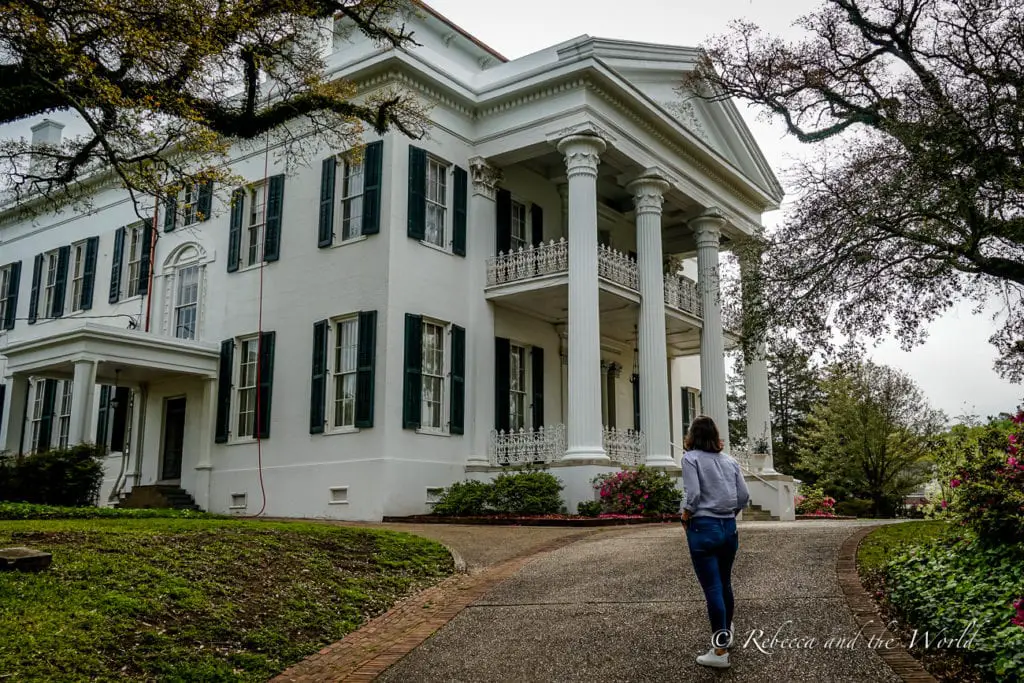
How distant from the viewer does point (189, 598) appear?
25.4 feet

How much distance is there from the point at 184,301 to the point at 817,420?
25.2 metres

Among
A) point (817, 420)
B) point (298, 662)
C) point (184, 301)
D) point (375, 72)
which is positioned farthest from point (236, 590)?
point (817, 420)

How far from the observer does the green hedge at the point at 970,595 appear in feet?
19.7

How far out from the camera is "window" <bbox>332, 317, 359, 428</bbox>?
18.7m

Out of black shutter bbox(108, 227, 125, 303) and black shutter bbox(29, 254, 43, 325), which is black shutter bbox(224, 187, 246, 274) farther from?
black shutter bbox(29, 254, 43, 325)

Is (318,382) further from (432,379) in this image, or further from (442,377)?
(442,377)

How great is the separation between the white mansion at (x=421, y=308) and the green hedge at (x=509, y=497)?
0.69m

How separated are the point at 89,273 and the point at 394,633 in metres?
21.4

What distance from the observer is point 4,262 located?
29156 millimetres

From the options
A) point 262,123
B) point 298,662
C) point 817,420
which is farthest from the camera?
point 817,420

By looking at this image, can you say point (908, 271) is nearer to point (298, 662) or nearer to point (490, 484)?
point (490, 484)

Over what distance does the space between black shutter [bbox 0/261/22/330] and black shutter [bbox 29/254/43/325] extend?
84 cm

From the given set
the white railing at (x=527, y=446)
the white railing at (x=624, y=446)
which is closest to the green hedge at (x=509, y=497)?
the white railing at (x=527, y=446)

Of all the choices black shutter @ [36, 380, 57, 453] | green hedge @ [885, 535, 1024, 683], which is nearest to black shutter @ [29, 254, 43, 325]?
black shutter @ [36, 380, 57, 453]
